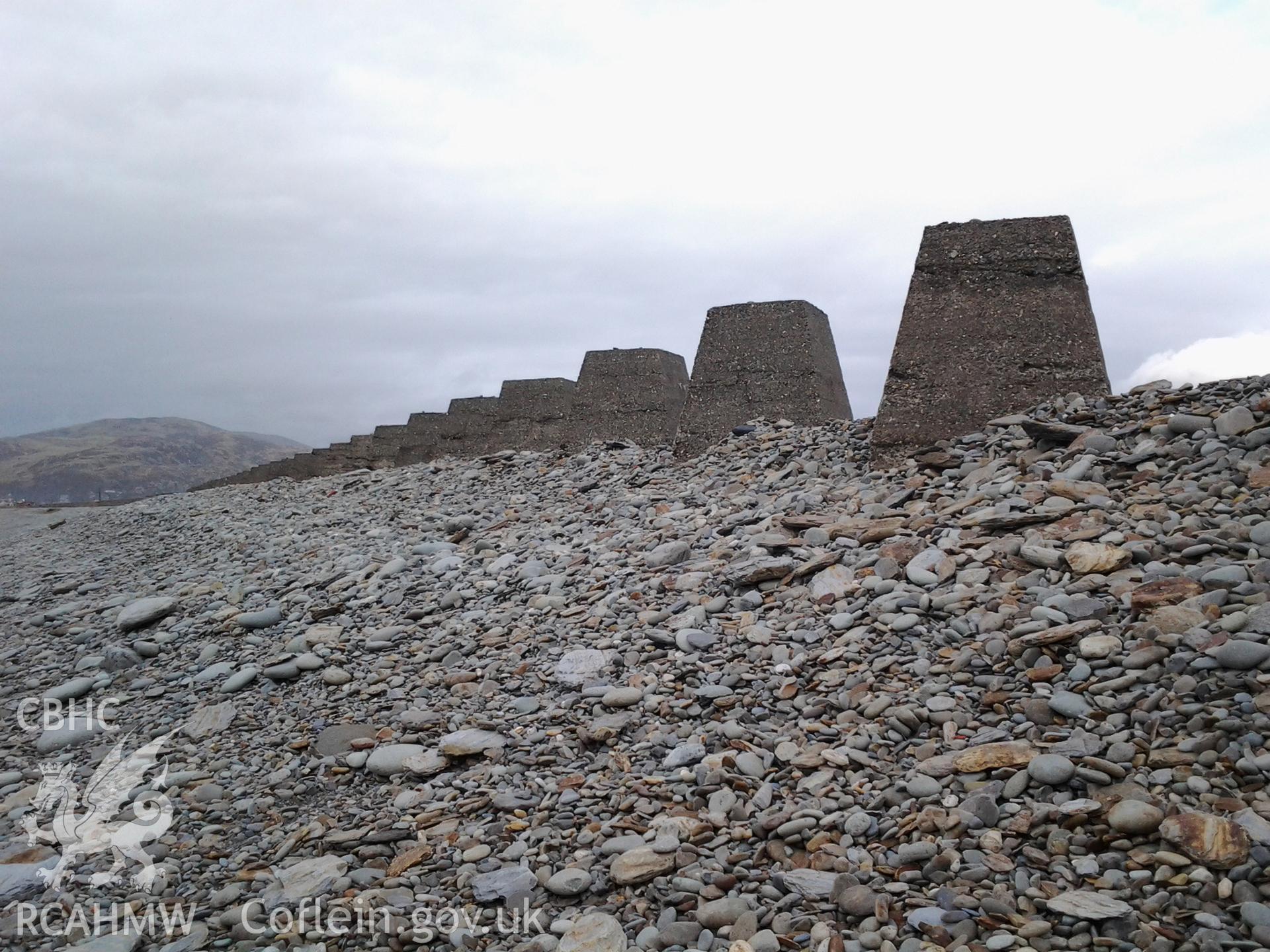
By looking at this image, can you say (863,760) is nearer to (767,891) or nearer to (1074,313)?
(767,891)

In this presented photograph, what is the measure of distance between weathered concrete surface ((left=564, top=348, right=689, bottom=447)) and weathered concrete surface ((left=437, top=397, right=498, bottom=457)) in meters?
3.26

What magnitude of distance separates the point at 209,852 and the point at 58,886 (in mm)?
637

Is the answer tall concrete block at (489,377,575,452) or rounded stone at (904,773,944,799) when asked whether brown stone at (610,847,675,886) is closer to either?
rounded stone at (904,773,944,799)

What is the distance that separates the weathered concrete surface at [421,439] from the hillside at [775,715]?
9619mm

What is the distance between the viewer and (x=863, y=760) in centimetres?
333

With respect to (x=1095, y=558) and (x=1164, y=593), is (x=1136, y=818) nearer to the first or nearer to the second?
(x=1164, y=593)

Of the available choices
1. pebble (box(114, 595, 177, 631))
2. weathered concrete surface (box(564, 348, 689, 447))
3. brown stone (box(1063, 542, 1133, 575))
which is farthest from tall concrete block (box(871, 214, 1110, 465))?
pebble (box(114, 595, 177, 631))

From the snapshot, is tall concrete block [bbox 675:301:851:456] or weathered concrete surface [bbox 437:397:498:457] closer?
tall concrete block [bbox 675:301:851:456]

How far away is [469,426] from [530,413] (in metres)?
1.42

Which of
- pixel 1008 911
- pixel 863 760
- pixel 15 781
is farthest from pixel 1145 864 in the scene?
pixel 15 781

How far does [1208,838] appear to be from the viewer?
2502 millimetres

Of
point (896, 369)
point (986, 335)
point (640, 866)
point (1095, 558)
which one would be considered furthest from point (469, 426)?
point (640, 866)

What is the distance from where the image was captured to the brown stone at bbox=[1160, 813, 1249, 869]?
2.44m

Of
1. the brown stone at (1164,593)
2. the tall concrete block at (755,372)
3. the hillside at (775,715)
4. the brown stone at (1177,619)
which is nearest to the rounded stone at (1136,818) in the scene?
the hillside at (775,715)
